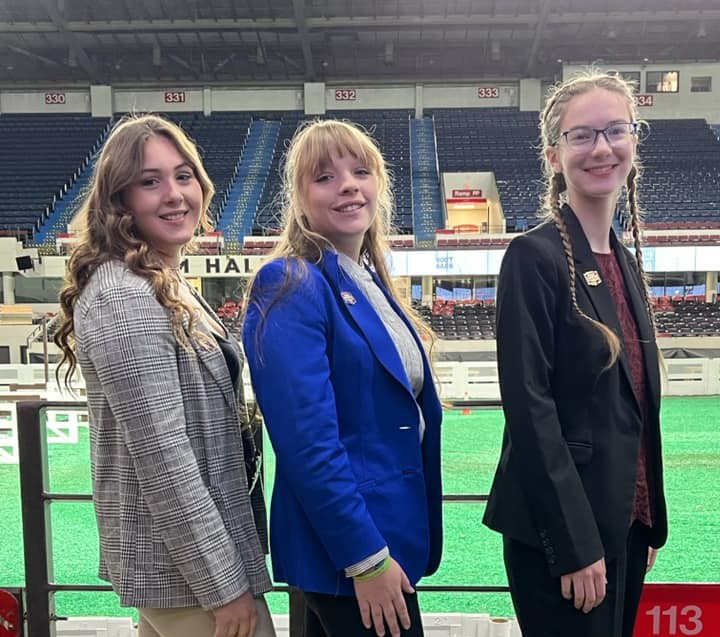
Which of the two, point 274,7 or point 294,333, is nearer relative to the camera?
point 294,333

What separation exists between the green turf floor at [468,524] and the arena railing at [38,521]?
40 mm

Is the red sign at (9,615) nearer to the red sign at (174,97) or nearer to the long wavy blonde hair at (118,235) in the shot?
the long wavy blonde hair at (118,235)

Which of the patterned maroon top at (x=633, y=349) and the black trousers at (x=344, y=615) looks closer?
the black trousers at (x=344, y=615)

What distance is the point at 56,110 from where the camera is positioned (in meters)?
19.5

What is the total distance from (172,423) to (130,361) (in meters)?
0.11

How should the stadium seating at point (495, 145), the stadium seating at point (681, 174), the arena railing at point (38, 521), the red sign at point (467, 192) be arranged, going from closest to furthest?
the arena railing at point (38, 521)
the stadium seating at point (681, 174)
the stadium seating at point (495, 145)
the red sign at point (467, 192)

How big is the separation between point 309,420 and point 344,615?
32 centimetres

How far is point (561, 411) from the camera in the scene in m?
1.08

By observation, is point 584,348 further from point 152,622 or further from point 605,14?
point 605,14

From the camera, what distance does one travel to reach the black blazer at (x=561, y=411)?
3.38ft

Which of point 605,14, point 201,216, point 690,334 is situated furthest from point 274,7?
point 201,216

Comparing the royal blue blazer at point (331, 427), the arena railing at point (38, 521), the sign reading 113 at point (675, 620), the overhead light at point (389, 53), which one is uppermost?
the overhead light at point (389, 53)


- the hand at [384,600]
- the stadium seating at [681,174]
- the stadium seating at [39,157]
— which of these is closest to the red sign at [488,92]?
the stadium seating at [681,174]

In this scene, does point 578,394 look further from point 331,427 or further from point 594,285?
point 331,427
